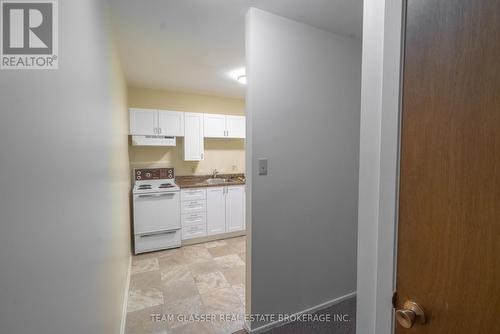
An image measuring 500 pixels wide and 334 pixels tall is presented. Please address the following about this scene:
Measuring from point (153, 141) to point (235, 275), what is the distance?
2301mm

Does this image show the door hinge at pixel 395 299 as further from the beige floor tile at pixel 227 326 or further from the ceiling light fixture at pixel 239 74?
the ceiling light fixture at pixel 239 74

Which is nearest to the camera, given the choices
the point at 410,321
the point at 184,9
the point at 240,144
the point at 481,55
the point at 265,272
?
the point at 481,55

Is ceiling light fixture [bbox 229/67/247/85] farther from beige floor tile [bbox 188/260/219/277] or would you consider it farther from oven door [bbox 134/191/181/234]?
beige floor tile [bbox 188/260/219/277]

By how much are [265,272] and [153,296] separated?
1.25 meters

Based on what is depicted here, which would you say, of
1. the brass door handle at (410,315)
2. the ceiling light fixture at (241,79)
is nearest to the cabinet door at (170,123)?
the ceiling light fixture at (241,79)

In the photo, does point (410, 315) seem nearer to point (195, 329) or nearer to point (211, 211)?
point (195, 329)

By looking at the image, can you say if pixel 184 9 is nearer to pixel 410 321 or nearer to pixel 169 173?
pixel 410 321

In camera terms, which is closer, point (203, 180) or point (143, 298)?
point (143, 298)

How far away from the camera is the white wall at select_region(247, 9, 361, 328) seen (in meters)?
1.74

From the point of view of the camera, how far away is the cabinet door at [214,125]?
396 cm

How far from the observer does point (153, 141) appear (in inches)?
140

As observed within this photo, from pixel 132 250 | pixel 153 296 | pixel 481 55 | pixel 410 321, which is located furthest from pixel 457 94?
pixel 132 250

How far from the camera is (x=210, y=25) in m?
1.90

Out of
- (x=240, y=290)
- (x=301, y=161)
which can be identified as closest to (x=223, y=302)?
(x=240, y=290)
